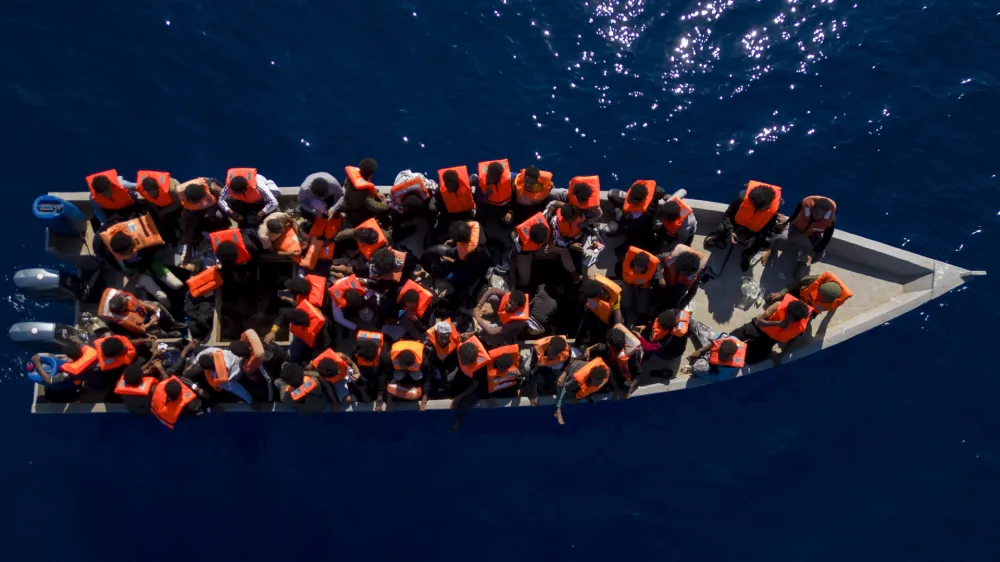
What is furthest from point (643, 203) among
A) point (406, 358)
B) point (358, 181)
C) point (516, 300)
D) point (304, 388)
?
point (304, 388)

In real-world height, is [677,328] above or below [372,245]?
below

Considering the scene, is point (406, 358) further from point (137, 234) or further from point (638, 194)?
point (137, 234)

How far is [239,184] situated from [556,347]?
6.54 meters

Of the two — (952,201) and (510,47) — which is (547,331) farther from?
(952,201)

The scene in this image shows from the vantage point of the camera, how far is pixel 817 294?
42.7 ft

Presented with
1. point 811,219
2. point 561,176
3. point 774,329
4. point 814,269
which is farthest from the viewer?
point 561,176

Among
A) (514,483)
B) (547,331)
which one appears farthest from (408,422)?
(547,331)

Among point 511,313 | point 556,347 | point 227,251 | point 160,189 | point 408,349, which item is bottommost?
point 408,349

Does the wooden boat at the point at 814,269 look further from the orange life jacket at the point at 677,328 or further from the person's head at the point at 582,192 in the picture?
the person's head at the point at 582,192

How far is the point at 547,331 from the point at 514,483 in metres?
3.48

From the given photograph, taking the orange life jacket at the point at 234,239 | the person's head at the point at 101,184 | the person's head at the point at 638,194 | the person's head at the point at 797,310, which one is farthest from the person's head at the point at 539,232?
the person's head at the point at 101,184

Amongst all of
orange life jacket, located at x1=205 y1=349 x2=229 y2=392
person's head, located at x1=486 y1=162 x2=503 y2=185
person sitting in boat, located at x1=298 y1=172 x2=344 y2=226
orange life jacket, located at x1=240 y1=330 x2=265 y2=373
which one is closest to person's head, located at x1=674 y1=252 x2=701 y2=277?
person's head, located at x1=486 y1=162 x2=503 y2=185

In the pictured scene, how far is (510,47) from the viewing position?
17.2m

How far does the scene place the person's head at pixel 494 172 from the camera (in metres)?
12.9
